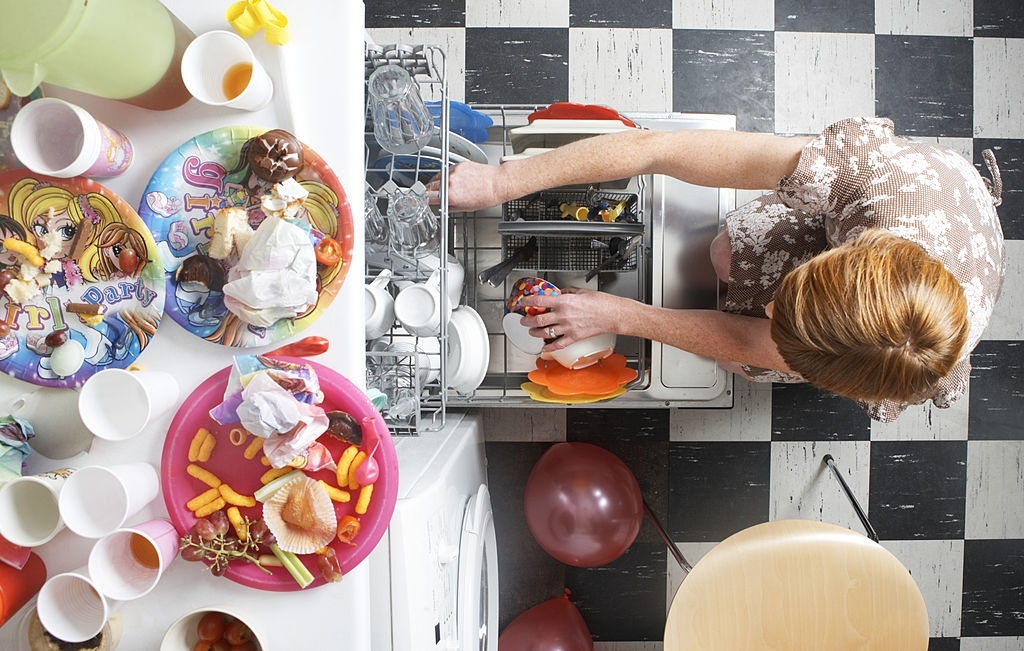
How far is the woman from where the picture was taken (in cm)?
85

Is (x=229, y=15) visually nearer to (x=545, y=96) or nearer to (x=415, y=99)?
(x=415, y=99)

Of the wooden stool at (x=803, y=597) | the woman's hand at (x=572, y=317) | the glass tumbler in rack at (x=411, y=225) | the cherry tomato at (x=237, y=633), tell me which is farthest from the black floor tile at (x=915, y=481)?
the cherry tomato at (x=237, y=633)

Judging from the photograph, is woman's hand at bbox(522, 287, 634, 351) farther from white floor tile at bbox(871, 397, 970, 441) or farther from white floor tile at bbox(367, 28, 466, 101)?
white floor tile at bbox(871, 397, 970, 441)

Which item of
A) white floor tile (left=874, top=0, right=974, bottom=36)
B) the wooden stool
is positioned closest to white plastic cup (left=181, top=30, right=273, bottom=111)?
the wooden stool

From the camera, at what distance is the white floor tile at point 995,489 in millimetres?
1842

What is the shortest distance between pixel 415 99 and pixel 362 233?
28 centimetres

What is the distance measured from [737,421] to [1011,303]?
33.7 inches

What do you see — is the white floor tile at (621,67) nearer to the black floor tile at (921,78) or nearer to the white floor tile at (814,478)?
the black floor tile at (921,78)

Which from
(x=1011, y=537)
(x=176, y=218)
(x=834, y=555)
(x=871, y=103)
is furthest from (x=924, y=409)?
(x=176, y=218)

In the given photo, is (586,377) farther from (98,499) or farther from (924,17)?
(924,17)

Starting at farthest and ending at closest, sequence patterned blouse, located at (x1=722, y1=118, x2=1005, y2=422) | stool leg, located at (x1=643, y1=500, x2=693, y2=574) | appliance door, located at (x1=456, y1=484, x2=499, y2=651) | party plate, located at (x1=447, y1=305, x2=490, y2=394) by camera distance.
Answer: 1. stool leg, located at (x1=643, y1=500, x2=693, y2=574)
2. party plate, located at (x1=447, y1=305, x2=490, y2=394)
3. appliance door, located at (x1=456, y1=484, x2=499, y2=651)
4. patterned blouse, located at (x1=722, y1=118, x2=1005, y2=422)

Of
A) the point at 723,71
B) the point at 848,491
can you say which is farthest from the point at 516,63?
the point at 848,491

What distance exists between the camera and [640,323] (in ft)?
4.31

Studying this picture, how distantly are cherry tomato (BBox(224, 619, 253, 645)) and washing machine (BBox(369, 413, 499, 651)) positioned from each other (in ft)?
0.55
